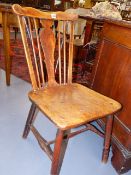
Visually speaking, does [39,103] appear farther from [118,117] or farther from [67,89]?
[118,117]

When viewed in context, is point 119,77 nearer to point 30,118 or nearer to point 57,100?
point 57,100

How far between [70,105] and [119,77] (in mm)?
466

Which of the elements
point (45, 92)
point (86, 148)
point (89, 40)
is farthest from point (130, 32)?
point (89, 40)

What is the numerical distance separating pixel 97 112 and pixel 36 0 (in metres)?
3.45

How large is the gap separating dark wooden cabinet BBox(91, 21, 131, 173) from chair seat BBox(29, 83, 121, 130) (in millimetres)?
187

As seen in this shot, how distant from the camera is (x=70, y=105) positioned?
1181mm

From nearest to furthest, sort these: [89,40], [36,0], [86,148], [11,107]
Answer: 1. [86,148]
2. [11,107]
3. [89,40]
4. [36,0]

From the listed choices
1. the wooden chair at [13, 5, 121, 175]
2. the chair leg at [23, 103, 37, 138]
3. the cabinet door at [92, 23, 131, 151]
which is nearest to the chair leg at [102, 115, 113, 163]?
the wooden chair at [13, 5, 121, 175]

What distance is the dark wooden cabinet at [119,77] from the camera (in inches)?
53.2

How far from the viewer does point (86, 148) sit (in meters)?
1.61

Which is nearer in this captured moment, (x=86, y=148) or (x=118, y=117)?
(x=118, y=117)

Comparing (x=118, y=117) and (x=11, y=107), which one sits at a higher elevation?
(x=118, y=117)

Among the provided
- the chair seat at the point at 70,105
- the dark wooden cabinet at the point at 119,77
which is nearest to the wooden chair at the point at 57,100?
the chair seat at the point at 70,105

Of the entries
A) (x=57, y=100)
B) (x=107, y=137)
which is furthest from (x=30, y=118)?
(x=107, y=137)
